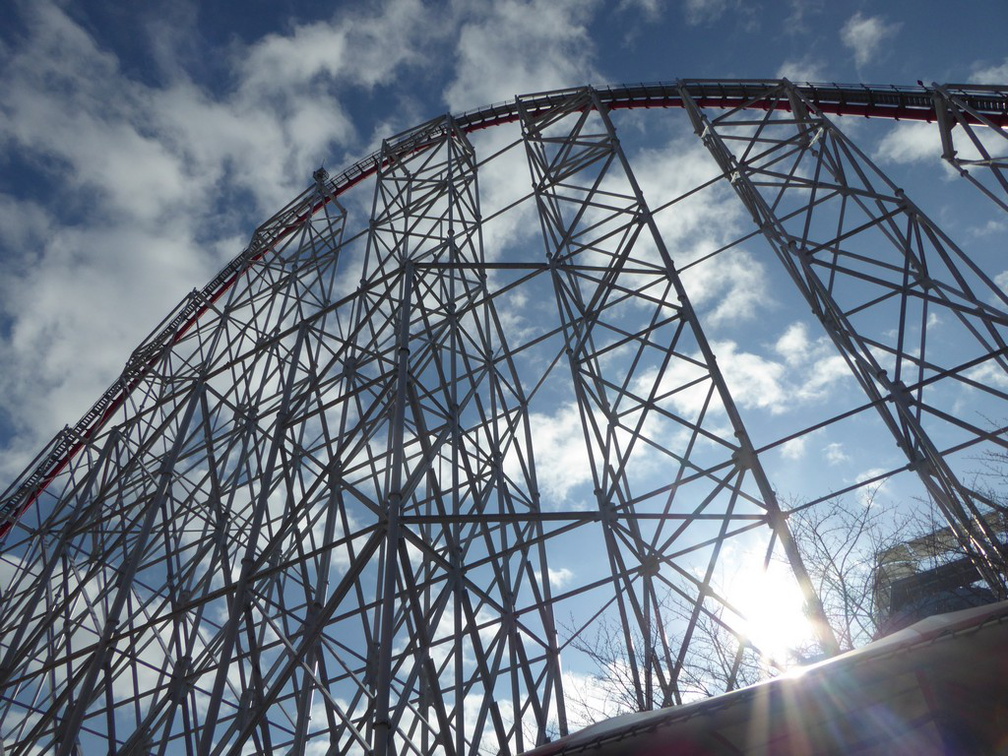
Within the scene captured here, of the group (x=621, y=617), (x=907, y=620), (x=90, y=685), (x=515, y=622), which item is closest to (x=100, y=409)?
(x=90, y=685)

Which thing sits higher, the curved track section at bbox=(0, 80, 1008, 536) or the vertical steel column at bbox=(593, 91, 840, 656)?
the curved track section at bbox=(0, 80, 1008, 536)

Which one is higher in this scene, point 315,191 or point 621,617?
point 315,191

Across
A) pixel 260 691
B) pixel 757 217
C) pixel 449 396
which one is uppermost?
pixel 757 217

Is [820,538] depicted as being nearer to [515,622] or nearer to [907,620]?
[907,620]

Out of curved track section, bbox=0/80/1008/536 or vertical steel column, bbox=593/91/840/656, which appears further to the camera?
curved track section, bbox=0/80/1008/536

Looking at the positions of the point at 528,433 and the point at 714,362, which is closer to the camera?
the point at 714,362

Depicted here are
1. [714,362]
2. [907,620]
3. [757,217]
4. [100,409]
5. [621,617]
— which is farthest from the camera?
[100,409]

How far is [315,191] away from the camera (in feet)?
50.5

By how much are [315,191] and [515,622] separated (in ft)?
35.3

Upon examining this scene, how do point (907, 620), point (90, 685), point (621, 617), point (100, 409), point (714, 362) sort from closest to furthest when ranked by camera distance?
point (621, 617)
point (714, 362)
point (90, 685)
point (907, 620)
point (100, 409)

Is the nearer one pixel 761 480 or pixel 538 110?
pixel 761 480

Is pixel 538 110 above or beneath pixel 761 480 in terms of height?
above

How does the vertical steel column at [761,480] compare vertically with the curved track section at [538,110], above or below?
below

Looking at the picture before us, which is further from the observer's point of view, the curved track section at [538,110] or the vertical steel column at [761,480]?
the curved track section at [538,110]
